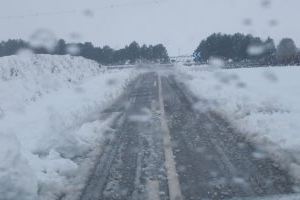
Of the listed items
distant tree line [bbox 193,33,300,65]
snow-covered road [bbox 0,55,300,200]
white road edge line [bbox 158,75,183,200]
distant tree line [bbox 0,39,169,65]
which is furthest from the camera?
distant tree line [bbox 0,39,169,65]

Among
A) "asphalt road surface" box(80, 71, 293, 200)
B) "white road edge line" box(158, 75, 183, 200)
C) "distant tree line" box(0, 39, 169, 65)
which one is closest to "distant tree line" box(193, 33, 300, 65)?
"distant tree line" box(0, 39, 169, 65)

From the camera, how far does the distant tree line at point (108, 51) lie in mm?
110812

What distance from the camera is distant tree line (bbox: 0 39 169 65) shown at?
11081cm

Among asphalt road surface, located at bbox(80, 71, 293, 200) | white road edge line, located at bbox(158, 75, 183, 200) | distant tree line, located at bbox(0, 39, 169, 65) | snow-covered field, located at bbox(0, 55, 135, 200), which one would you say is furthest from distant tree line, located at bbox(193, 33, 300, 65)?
white road edge line, located at bbox(158, 75, 183, 200)

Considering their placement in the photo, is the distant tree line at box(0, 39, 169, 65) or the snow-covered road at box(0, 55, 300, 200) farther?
the distant tree line at box(0, 39, 169, 65)

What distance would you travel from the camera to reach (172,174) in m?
6.76

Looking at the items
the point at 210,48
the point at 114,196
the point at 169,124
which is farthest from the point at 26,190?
the point at 210,48

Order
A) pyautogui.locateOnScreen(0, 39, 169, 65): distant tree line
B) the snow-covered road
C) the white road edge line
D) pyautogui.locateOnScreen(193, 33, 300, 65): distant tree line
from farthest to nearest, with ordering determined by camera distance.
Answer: pyautogui.locateOnScreen(0, 39, 169, 65): distant tree line → pyautogui.locateOnScreen(193, 33, 300, 65): distant tree line → the snow-covered road → the white road edge line

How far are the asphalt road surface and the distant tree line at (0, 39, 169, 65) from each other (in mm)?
98452

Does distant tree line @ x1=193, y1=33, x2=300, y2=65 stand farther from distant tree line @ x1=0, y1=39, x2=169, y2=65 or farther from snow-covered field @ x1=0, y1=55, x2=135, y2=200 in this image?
snow-covered field @ x1=0, y1=55, x2=135, y2=200

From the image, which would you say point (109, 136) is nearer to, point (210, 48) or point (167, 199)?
point (167, 199)

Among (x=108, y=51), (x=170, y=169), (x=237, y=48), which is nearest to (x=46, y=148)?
(x=170, y=169)

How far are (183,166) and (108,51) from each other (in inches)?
5123

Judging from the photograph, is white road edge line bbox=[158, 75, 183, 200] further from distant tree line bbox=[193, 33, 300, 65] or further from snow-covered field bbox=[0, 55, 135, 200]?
distant tree line bbox=[193, 33, 300, 65]
